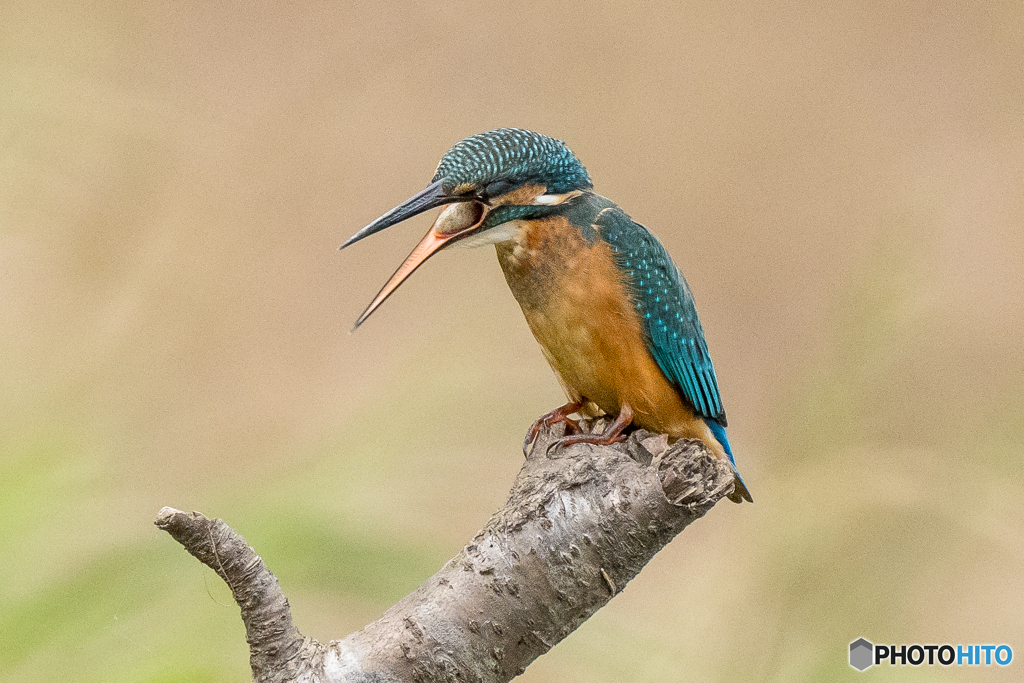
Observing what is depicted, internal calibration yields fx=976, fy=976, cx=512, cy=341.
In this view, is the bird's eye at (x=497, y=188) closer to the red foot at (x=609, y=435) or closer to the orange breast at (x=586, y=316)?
the orange breast at (x=586, y=316)

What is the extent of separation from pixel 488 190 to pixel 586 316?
200mm

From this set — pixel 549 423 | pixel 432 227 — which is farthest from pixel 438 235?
pixel 549 423

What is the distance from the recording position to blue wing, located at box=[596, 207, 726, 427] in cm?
116

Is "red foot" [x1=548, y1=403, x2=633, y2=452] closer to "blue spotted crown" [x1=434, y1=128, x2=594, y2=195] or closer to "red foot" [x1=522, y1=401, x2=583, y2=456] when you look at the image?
"red foot" [x1=522, y1=401, x2=583, y2=456]

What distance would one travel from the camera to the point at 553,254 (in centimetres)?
113

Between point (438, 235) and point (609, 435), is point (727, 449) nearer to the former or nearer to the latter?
point (609, 435)

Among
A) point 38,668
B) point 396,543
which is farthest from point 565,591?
point 38,668

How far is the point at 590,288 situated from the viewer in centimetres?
114

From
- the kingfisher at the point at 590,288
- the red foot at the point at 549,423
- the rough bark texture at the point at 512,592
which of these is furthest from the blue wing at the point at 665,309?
the rough bark texture at the point at 512,592

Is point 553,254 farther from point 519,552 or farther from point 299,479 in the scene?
point 299,479

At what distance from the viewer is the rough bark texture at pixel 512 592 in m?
0.87

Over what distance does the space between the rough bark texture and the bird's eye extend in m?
0.33

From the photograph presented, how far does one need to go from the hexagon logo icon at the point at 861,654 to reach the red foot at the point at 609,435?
65cm

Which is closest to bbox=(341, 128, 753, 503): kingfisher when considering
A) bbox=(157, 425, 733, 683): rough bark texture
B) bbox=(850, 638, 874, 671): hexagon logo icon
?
bbox=(157, 425, 733, 683): rough bark texture
